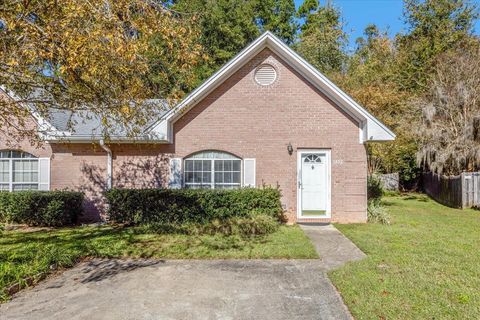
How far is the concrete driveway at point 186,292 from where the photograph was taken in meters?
4.72

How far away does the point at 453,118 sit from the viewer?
64.1ft

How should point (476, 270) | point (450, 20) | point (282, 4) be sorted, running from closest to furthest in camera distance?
1. point (476, 270)
2. point (450, 20)
3. point (282, 4)

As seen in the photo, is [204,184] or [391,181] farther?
[391,181]

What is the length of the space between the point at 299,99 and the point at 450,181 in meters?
11.6

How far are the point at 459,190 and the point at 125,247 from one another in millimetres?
16151

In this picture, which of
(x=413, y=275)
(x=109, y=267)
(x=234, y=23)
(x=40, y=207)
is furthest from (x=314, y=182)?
(x=234, y=23)

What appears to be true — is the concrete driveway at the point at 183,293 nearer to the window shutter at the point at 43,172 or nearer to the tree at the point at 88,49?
the tree at the point at 88,49

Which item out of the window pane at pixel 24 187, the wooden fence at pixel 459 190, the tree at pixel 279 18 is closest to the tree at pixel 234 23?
the tree at pixel 279 18

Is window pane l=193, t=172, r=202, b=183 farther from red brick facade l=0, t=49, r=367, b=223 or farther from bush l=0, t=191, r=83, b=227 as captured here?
bush l=0, t=191, r=83, b=227

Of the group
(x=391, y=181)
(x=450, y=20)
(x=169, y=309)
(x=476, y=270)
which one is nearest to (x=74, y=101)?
(x=169, y=309)

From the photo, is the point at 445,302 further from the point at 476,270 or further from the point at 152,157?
the point at 152,157

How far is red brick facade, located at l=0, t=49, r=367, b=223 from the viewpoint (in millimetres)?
11836

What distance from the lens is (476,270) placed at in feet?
21.2

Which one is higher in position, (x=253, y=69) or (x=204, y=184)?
(x=253, y=69)
